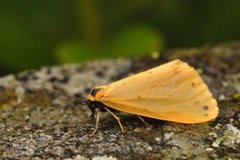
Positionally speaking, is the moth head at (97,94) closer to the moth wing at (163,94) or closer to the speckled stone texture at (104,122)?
the moth wing at (163,94)

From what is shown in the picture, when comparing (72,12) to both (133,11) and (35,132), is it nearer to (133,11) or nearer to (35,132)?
(133,11)

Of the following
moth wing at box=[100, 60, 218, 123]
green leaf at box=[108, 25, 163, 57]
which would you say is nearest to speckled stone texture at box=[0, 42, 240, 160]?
moth wing at box=[100, 60, 218, 123]

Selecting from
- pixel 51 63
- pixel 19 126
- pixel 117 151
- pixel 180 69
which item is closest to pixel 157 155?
pixel 117 151

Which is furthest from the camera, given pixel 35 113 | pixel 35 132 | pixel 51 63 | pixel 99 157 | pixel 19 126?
pixel 51 63

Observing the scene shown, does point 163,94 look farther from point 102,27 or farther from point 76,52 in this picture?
point 102,27

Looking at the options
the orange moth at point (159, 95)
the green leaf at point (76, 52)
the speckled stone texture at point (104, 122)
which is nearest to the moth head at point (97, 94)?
the orange moth at point (159, 95)

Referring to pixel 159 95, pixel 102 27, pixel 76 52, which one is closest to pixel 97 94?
pixel 159 95

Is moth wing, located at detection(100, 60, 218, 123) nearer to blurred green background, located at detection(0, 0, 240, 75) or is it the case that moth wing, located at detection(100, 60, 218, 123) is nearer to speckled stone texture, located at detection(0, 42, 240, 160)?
speckled stone texture, located at detection(0, 42, 240, 160)

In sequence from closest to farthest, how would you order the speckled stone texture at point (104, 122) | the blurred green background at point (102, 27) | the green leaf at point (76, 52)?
the speckled stone texture at point (104, 122) < the green leaf at point (76, 52) < the blurred green background at point (102, 27)
